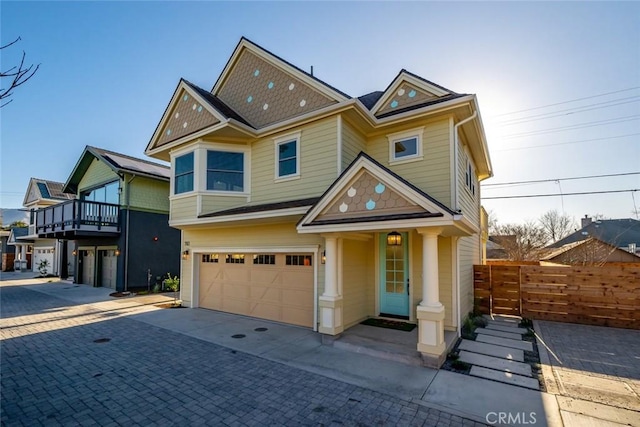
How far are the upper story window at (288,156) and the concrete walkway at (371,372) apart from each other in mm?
4487

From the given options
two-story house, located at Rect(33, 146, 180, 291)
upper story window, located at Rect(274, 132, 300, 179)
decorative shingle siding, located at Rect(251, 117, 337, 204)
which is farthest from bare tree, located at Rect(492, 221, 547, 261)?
two-story house, located at Rect(33, 146, 180, 291)

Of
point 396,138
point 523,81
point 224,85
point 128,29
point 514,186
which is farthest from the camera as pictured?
point 514,186

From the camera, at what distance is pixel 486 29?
813cm

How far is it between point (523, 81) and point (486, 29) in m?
3.06

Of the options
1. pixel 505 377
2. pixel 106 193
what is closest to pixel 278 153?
pixel 505 377

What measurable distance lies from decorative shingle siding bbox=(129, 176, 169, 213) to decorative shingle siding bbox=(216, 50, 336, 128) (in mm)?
7594

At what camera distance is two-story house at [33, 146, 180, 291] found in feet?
47.5

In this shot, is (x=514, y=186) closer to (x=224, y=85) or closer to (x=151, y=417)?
(x=224, y=85)

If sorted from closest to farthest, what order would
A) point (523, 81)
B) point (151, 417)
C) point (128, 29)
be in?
1. point (151, 417)
2. point (128, 29)
3. point (523, 81)

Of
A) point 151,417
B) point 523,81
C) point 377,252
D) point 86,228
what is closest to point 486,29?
point 523,81

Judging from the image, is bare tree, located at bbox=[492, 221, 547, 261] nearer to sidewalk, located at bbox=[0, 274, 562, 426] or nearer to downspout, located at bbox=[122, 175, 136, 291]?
sidewalk, located at bbox=[0, 274, 562, 426]

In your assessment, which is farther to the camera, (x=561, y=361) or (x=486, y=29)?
(x=486, y=29)

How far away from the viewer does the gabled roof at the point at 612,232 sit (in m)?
31.0

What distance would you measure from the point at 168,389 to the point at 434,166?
7.36 metres
